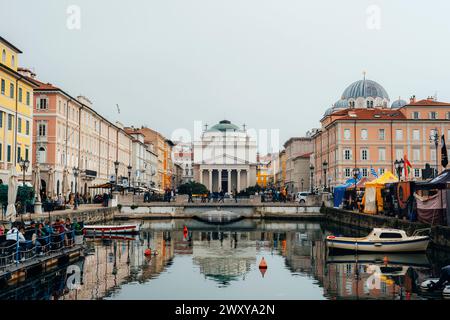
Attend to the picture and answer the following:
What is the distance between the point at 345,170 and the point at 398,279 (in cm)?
6430

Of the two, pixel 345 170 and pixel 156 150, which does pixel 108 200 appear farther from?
pixel 156 150

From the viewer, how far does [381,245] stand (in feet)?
109

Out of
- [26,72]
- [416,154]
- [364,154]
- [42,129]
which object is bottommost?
[416,154]

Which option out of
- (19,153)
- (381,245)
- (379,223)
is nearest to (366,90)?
(379,223)

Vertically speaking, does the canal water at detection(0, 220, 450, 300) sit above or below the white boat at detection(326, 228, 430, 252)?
below

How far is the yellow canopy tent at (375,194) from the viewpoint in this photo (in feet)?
167

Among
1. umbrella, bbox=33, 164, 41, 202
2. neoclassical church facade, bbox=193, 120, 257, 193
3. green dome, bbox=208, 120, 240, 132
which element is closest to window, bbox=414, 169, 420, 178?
umbrella, bbox=33, 164, 41, 202

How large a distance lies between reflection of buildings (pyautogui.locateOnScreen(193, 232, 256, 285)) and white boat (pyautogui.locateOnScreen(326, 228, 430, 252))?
5263 millimetres

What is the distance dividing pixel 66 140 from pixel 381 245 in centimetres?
4443

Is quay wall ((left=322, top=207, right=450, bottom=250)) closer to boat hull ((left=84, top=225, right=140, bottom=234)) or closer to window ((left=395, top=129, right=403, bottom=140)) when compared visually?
boat hull ((left=84, top=225, right=140, bottom=234))

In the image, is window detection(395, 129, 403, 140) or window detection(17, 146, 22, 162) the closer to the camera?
window detection(17, 146, 22, 162)

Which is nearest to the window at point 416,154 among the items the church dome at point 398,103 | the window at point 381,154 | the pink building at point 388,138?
the pink building at point 388,138

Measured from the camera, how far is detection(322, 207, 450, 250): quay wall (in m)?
32.9

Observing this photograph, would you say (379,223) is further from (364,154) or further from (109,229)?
(364,154)
